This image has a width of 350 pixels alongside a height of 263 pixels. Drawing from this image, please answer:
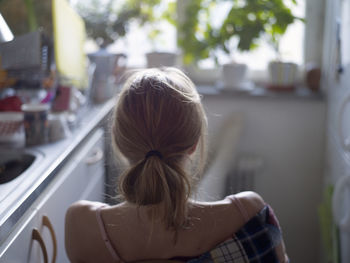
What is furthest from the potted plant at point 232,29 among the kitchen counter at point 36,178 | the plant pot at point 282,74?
the kitchen counter at point 36,178

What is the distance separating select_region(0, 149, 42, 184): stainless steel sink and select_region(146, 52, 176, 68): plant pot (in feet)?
3.63

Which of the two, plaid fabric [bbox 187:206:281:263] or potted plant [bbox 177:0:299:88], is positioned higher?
potted plant [bbox 177:0:299:88]

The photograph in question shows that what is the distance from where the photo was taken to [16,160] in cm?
133

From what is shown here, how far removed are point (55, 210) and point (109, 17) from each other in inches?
60.3

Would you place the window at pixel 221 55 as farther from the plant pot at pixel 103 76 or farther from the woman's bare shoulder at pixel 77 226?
the woman's bare shoulder at pixel 77 226

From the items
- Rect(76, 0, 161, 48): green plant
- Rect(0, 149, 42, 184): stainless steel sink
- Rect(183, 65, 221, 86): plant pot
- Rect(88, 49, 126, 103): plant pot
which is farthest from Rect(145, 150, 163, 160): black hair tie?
Rect(183, 65, 221, 86): plant pot

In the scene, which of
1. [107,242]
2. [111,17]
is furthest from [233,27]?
[107,242]

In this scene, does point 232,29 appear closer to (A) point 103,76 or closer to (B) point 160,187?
(A) point 103,76

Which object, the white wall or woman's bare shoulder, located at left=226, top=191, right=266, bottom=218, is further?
the white wall

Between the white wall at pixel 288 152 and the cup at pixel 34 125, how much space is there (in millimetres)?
1127

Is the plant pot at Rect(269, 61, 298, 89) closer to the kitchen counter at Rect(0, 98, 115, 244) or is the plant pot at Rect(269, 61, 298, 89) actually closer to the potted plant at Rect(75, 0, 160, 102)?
the potted plant at Rect(75, 0, 160, 102)

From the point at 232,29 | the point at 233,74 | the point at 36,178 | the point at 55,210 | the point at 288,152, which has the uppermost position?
the point at 232,29

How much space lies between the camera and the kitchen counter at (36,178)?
0.87 metres

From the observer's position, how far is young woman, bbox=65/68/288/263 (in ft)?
2.99
